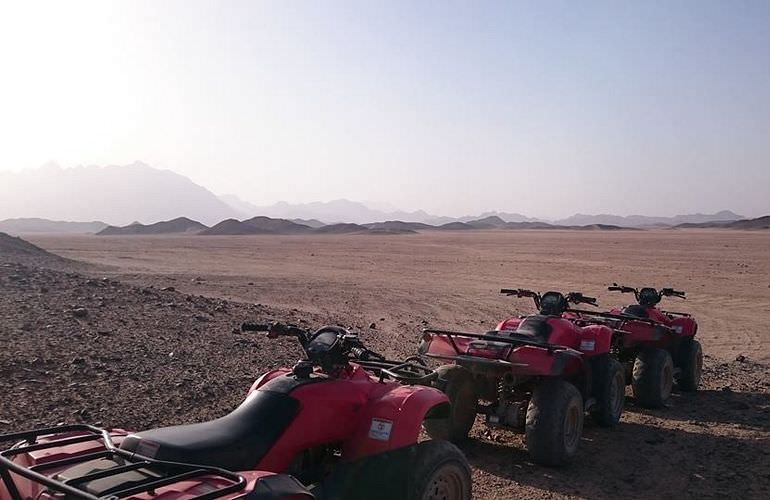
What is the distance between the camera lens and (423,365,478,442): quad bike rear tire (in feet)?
24.1

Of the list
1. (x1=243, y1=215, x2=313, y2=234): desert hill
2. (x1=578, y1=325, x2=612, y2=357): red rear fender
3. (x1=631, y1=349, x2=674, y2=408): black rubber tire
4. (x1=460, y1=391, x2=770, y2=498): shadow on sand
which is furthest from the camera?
(x1=243, y1=215, x2=313, y2=234): desert hill

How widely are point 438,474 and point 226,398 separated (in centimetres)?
438

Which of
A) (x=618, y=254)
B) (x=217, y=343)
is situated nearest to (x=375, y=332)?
(x=217, y=343)

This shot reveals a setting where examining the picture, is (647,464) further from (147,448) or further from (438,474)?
(147,448)

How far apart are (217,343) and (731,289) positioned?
1893cm

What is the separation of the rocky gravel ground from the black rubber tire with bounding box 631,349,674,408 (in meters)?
0.17

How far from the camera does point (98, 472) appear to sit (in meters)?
3.17

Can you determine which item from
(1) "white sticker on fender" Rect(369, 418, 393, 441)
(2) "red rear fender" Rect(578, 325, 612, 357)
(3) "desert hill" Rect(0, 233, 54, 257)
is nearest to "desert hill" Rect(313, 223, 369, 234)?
(3) "desert hill" Rect(0, 233, 54, 257)

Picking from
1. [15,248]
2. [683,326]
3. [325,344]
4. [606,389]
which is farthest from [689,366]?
[15,248]

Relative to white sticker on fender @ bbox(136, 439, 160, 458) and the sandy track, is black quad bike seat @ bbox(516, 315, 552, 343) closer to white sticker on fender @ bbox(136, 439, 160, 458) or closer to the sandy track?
white sticker on fender @ bbox(136, 439, 160, 458)

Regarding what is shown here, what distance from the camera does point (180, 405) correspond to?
25.5 ft

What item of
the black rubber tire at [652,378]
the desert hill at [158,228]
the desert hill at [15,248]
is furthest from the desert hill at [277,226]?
the black rubber tire at [652,378]

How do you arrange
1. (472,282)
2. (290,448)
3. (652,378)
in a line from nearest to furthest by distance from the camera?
(290,448) → (652,378) → (472,282)

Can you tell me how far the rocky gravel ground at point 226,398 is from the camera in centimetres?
646
